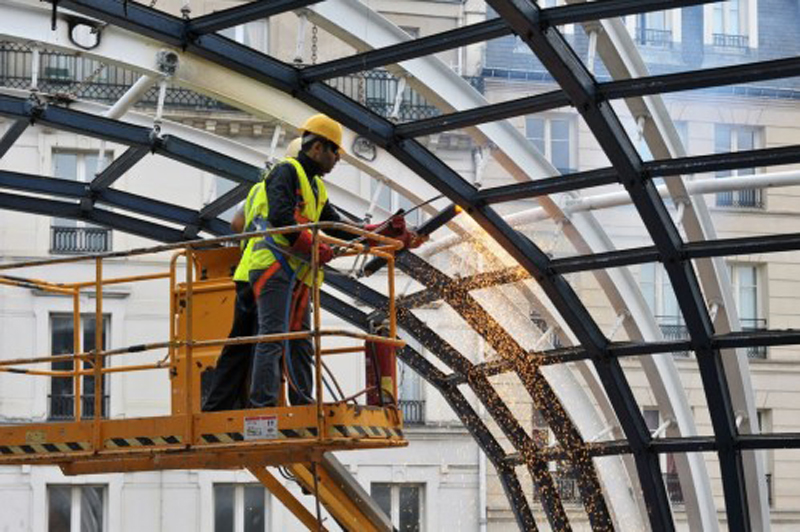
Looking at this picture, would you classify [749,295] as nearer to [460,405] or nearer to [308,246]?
[460,405]

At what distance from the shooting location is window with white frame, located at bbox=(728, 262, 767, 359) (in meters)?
30.7

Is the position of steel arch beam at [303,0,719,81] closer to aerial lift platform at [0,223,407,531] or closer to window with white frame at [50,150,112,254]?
aerial lift platform at [0,223,407,531]

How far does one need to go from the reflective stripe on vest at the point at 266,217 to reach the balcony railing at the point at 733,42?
10.5 m

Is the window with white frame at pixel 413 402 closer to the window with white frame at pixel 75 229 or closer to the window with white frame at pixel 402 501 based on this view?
the window with white frame at pixel 402 501

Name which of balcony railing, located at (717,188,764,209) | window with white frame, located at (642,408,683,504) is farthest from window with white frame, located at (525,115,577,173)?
window with white frame, located at (642,408,683,504)

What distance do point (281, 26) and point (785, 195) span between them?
987 centimetres

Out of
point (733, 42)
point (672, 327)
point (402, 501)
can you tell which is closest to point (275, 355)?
point (733, 42)

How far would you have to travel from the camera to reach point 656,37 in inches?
863

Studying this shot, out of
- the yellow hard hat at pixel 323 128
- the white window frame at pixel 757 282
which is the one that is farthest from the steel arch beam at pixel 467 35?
the white window frame at pixel 757 282

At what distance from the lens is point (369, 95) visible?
100.0 feet

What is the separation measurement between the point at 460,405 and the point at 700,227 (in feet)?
17.5

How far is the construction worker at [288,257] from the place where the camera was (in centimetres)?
1187

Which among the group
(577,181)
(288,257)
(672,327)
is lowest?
(288,257)

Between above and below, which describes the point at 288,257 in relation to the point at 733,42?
below
